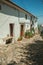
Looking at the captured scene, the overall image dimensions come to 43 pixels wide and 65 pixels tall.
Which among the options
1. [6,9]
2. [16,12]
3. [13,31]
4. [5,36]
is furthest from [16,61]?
[16,12]

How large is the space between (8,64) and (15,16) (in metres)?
9.05

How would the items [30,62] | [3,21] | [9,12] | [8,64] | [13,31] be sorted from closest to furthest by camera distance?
1. [8,64]
2. [30,62]
3. [3,21]
4. [9,12]
5. [13,31]

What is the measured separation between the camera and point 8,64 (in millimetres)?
6820

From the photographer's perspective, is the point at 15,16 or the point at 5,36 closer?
the point at 5,36

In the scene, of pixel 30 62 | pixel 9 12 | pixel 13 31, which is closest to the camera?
pixel 30 62

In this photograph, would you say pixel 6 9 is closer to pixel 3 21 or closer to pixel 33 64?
pixel 3 21

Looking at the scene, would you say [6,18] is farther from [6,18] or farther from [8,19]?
[8,19]

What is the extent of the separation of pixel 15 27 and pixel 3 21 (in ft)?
11.2

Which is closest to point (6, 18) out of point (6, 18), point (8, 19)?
point (6, 18)

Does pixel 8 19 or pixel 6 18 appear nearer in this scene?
pixel 6 18

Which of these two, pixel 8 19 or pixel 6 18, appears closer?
pixel 6 18

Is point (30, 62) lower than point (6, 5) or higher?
lower

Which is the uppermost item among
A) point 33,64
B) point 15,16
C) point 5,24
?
point 15,16

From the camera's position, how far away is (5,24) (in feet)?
41.8
